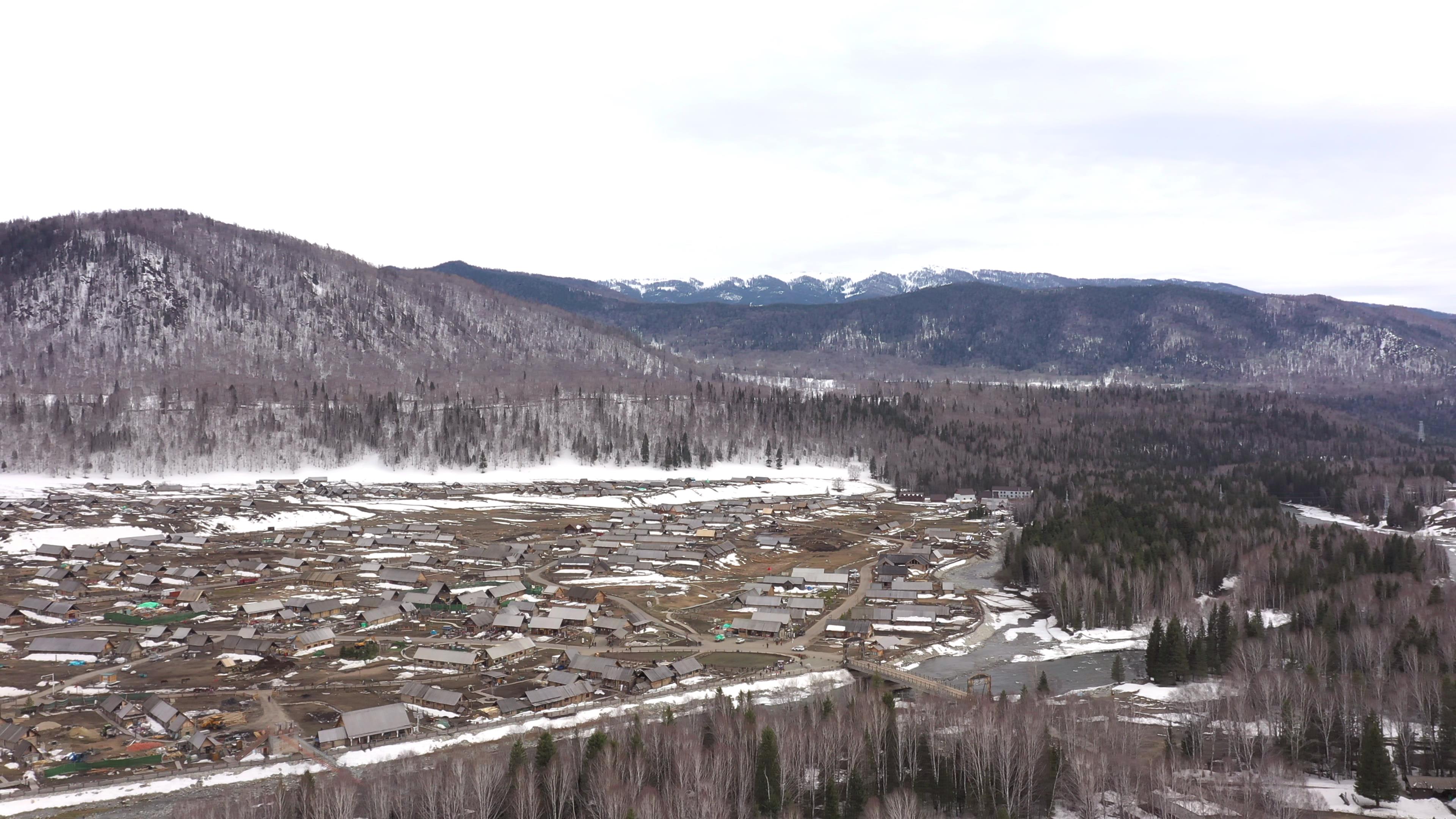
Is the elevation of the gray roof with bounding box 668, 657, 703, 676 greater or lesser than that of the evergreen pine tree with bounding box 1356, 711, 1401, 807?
lesser

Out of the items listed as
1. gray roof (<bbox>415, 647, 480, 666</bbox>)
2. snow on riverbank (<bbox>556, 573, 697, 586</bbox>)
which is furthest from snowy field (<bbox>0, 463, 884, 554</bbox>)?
Result: gray roof (<bbox>415, 647, 480, 666</bbox>)

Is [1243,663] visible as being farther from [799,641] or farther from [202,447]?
[202,447]

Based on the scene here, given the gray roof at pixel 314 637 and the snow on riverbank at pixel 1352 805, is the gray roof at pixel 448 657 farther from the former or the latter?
the snow on riverbank at pixel 1352 805

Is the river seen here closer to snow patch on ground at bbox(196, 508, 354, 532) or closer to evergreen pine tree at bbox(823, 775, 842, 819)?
evergreen pine tree at bbox(823, 775, 842, 819)

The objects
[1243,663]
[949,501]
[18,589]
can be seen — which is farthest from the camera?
[949,501]

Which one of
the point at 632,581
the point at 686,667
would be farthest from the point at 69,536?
the point at 686,667

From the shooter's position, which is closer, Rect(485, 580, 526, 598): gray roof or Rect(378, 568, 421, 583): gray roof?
Rect(485, 580, 526, 598): gray roof

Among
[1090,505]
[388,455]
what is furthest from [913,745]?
[388,455]
